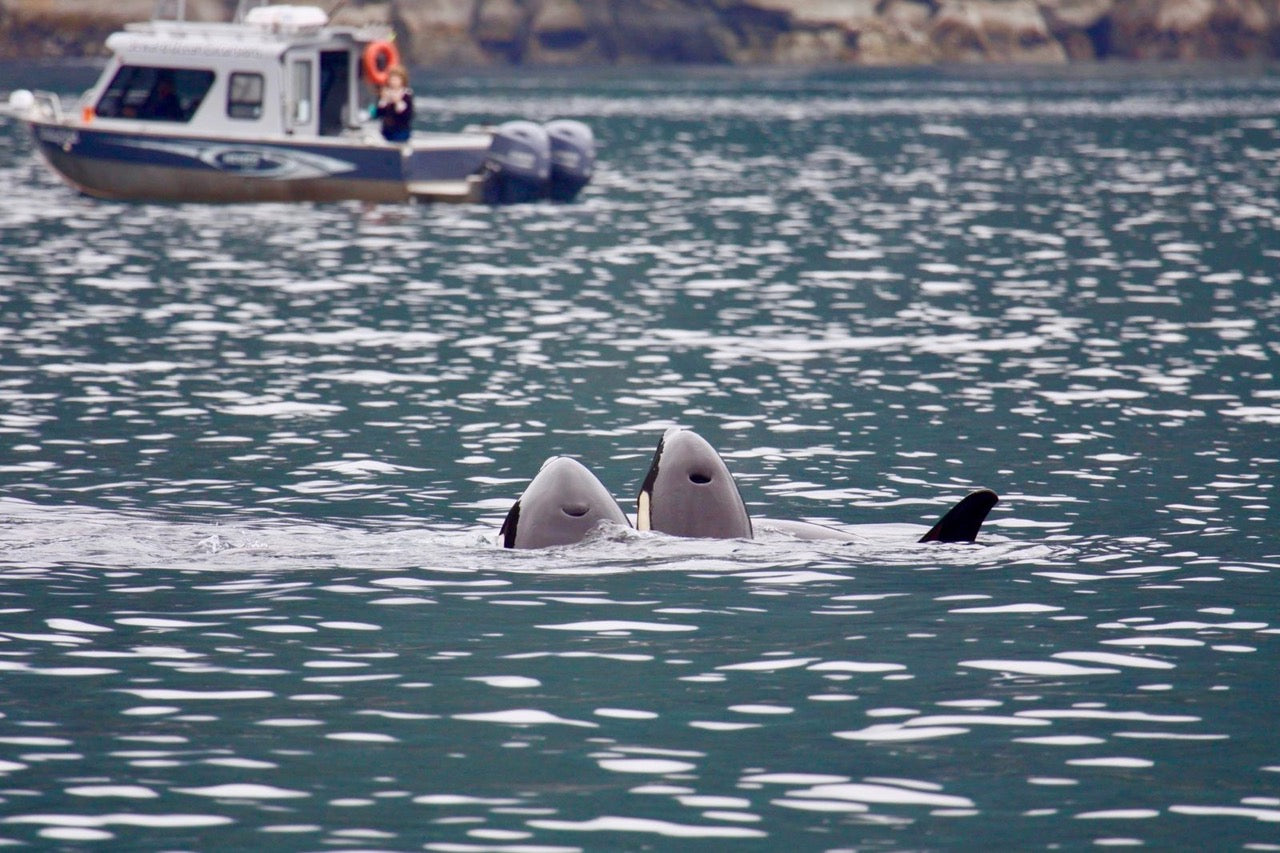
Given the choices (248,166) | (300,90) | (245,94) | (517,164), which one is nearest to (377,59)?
(300,90)

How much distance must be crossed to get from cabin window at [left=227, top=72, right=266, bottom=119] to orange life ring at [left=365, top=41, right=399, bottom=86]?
186 centimetres

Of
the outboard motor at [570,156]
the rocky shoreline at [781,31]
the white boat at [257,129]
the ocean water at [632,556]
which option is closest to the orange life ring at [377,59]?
the white boat at [257,129]

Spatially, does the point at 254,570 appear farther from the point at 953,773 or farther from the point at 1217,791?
the point at 1217,791

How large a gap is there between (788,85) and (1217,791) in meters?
85.8

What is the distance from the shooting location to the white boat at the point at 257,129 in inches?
1348

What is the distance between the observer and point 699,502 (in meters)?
11.7

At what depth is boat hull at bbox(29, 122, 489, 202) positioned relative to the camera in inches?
1372

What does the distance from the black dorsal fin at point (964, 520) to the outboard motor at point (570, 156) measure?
25.4 metres

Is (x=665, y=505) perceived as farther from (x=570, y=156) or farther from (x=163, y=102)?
(x=570, y=156)

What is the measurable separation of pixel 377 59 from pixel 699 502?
24559 mm

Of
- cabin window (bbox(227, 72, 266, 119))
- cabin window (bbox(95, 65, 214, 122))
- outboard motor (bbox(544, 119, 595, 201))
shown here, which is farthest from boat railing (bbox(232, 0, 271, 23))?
outboard motor (bbox(544, 119, 595, 201))

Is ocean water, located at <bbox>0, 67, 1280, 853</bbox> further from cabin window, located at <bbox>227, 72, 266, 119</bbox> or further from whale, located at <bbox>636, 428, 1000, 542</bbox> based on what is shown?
cabin window, located at <bbox>227, 72, 266, 119</bbox>

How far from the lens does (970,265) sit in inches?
1102

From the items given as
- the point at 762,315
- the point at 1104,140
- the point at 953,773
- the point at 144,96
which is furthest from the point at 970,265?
the point at 1104,140
